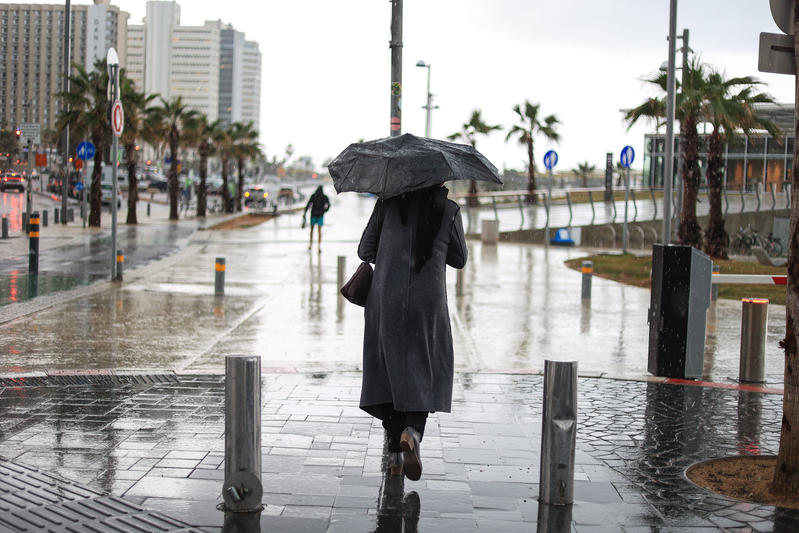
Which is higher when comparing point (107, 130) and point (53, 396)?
point (107, 130)

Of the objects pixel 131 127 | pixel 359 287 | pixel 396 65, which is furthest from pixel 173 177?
pixel 359 287

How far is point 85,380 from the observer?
26.4ft

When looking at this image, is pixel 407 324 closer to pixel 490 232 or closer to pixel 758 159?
pixel 490 232

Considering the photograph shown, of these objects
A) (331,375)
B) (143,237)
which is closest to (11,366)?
(331,375)

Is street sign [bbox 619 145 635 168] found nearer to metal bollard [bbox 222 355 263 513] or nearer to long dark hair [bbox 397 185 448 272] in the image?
long dark hair [bbox 397 185 448 272]

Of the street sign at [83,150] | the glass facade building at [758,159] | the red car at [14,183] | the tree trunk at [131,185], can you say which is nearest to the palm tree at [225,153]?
the red car at [14,183]

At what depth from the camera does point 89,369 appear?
8625 millimetres

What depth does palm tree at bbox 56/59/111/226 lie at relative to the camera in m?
36.4

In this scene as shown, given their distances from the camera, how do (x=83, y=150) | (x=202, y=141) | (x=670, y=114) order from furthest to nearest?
(x=202, y=141) < (x=83, y=150) < (x=670, y=114)

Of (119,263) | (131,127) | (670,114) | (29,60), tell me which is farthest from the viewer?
(29,60)

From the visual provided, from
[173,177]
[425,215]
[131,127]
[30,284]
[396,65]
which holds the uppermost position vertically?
[131,127]

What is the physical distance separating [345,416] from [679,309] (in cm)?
354

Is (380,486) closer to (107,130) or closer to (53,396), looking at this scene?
(53,396)

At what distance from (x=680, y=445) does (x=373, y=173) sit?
289 cm
